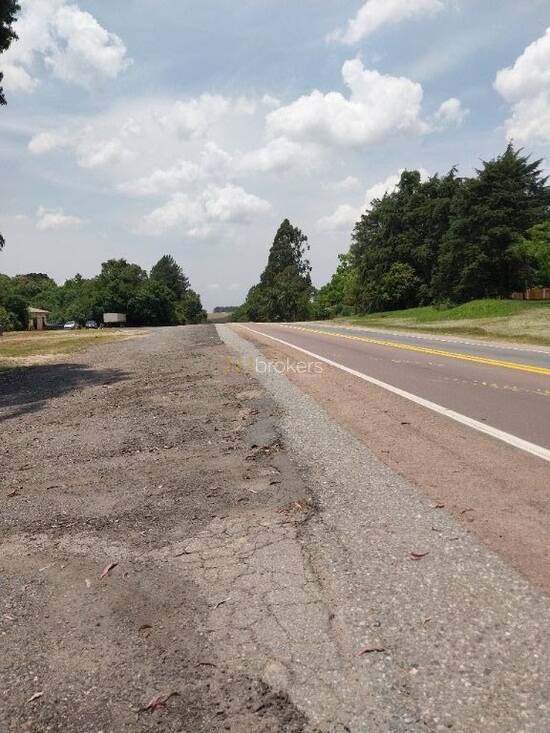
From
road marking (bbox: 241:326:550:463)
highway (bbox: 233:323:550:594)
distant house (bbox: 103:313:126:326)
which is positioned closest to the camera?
highway (bbox: 233:323:550:594)

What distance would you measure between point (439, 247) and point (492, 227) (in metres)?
11.5

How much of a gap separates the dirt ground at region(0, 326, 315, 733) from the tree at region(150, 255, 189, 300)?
15409 centimetres

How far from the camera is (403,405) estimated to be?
9094mm

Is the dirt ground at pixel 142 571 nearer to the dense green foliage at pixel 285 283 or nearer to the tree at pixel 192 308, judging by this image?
the dense green foliage at pixel 285 283

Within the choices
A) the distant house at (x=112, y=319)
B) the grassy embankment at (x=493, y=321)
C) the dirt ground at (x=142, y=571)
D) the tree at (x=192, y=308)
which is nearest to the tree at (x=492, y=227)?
the grassy embankment at (x=493, y=321)

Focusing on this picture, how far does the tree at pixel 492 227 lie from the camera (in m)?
53.1

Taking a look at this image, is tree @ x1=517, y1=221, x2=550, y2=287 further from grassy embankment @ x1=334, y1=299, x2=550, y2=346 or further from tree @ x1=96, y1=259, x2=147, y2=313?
tree @ x1=96, y1=259, x2=147, y2=313

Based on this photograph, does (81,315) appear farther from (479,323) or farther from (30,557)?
(30,557)

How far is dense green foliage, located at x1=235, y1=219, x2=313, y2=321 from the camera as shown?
4139 inches

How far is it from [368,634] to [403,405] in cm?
644

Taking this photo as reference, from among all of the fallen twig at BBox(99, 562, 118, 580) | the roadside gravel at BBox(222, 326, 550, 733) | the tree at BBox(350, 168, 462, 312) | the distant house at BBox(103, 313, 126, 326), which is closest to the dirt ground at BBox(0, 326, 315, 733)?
the fallen twig at BBox(99, 562, 118, 580)

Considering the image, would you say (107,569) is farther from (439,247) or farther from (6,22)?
(439,247)

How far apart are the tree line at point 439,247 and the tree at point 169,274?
180ft

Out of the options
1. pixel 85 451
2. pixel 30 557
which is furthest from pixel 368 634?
pixel 85 451
